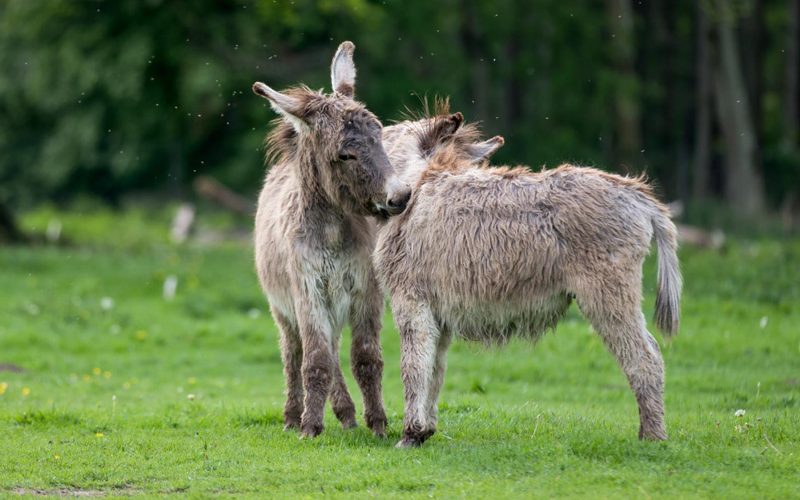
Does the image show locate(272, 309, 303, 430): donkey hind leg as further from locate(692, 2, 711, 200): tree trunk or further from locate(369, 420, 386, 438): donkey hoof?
locate(692, 2, 711, 200): tree trunk

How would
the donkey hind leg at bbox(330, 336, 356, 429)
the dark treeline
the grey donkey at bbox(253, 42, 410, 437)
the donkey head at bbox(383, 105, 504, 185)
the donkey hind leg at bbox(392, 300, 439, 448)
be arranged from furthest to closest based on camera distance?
the dark treeline, the donkey hind leg at bbox(330, 336, 356, 429), the donkey head at bbox(383, 105, 504, 185), the grey donkey at bbox(253, 42, 410, 437), the donkey hind leg at bbox(392, 300, 439, 448)

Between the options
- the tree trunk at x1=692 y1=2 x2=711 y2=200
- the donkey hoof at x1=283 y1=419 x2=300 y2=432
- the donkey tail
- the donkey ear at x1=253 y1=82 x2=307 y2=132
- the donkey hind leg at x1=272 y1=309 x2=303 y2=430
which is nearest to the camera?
the donkey tail

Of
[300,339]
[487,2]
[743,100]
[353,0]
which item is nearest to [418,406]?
[300,339]

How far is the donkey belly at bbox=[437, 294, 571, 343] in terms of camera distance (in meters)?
8.17

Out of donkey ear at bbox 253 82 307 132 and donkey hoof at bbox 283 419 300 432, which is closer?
donkey ear at bbox 253 82 307 132

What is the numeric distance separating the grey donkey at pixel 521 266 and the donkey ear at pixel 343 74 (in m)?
1.06

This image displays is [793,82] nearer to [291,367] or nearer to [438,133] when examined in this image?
[438,133]

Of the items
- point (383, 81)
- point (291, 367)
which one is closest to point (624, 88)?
point (383, 81)

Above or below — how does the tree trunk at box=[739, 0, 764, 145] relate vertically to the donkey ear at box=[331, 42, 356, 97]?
above

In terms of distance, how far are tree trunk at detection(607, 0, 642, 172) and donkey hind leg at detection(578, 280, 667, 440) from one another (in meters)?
23.0

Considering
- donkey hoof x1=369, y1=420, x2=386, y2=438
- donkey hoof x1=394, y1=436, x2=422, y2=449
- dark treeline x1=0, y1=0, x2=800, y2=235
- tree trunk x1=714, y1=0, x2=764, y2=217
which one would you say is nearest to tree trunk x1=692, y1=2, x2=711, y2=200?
dark treeline x1=0, y1=0, x2=800, y2=235

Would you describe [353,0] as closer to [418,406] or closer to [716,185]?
[418,406]

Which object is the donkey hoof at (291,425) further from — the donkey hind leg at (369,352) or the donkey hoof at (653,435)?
the donkey hoof at (653,435)

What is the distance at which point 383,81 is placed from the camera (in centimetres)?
3475
